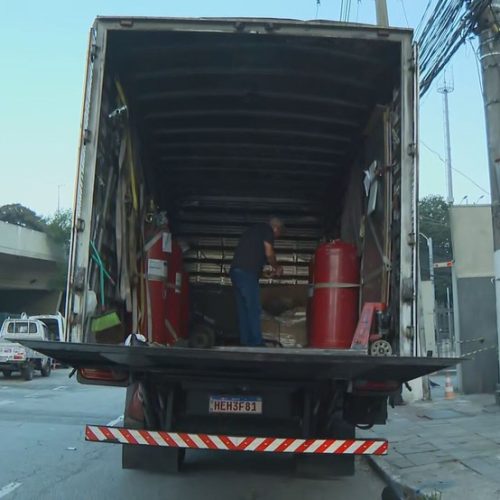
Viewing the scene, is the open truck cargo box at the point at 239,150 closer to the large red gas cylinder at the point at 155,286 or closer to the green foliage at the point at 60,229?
the large red gas cylinder at the point at 155,286

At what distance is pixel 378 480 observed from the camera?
265 inches

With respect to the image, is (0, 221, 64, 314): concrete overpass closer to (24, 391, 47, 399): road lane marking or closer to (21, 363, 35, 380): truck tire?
(21, 363, 35, 380): truck tire

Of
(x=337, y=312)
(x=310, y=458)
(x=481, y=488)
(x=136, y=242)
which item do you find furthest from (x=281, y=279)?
(x=481, y=488)

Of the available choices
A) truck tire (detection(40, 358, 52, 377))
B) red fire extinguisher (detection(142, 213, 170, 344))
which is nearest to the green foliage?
truck tire (detection(40, 358, 52, 377))

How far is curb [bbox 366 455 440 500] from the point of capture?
523 centimetres

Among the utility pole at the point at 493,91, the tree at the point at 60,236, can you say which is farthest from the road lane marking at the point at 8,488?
the tree at the point at 60,236

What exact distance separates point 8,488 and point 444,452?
14.5 feet

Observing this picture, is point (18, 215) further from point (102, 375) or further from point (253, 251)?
point (102, 375)

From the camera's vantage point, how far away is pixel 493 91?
9.32 meters

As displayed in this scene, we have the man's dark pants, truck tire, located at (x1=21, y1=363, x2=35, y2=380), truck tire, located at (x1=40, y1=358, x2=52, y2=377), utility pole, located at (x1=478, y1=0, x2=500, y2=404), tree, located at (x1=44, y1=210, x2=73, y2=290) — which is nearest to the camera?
the man's dark pants

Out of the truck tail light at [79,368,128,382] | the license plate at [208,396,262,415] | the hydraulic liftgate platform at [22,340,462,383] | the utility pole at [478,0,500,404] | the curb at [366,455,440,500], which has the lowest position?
the curb at [366,455,440,500]

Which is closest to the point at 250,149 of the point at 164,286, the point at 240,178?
the point at 240,178

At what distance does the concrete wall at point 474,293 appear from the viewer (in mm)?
12656

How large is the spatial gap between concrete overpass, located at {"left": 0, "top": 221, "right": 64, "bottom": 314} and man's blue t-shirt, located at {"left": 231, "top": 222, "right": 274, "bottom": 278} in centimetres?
2446
